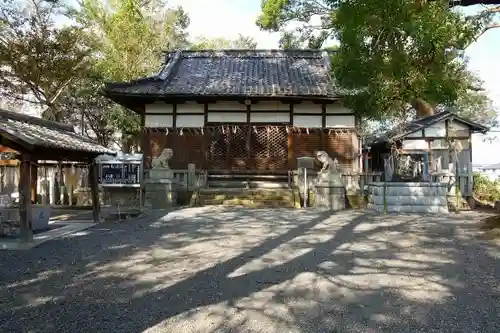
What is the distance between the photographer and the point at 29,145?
699 centimetres

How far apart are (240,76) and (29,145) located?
1251cm

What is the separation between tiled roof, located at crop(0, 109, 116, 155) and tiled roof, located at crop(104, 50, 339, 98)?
6.07m

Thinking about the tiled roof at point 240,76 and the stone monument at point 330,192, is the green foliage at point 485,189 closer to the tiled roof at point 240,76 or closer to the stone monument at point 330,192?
the tiled roof at point 240,76

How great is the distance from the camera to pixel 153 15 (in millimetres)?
28094

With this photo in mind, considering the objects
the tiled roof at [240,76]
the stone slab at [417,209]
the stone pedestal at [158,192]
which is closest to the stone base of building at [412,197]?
the stone slab at [417,209]

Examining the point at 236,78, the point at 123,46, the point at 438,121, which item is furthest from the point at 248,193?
the point at 123,46

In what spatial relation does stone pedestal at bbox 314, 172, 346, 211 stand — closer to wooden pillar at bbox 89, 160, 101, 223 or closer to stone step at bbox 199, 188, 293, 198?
stone step at bbox 199, 188, 293, 198

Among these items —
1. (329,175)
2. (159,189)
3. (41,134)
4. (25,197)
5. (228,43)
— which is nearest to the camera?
(25,197)

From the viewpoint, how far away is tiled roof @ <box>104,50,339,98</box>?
15828 millimetres

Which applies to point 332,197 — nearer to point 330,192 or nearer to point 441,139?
point 330,192

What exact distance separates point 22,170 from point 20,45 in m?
12.9

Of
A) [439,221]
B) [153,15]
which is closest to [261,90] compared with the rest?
[439,221]

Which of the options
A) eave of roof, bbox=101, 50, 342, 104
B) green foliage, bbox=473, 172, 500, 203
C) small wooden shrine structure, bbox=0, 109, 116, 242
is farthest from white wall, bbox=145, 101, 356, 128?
green foliage, bbox=473, 172, 500, 203

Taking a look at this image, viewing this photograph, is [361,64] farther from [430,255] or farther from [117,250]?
[117,250]
